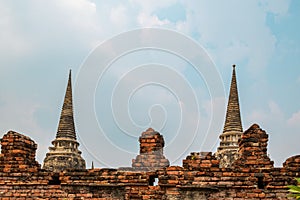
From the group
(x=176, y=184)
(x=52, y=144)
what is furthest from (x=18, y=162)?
(x=52, y=144)

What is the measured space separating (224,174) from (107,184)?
9.21 ft

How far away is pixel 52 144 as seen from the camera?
36812mm

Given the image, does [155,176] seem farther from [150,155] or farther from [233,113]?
[233,113]

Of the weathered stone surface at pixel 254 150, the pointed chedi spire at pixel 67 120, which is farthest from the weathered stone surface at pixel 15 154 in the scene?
the pointed chedi spire at pixel 67 120

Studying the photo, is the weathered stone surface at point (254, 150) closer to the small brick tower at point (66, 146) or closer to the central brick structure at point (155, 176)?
the central brick structure at point (155, 176)

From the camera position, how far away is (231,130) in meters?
35.3

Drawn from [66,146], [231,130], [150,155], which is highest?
[231,130]

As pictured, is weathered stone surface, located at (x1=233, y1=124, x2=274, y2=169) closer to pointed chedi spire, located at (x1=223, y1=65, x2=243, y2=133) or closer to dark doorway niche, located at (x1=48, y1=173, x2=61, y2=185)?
dark doorway niche, located at (x1=48, y1=173, x2=61, y2=185)

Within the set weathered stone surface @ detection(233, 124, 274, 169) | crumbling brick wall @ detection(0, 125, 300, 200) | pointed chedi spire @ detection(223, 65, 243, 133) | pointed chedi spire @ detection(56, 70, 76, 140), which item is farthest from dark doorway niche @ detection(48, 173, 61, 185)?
pointed chedi spire @ detection(56, 70, 76, 140)

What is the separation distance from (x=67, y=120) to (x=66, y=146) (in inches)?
104

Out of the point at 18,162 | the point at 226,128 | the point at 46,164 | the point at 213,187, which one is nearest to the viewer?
the point at 213,187

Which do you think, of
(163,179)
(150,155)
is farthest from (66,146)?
(163,179)

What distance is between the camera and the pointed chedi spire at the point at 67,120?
3706 centimetres

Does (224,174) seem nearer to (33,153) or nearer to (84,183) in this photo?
(84,183)
